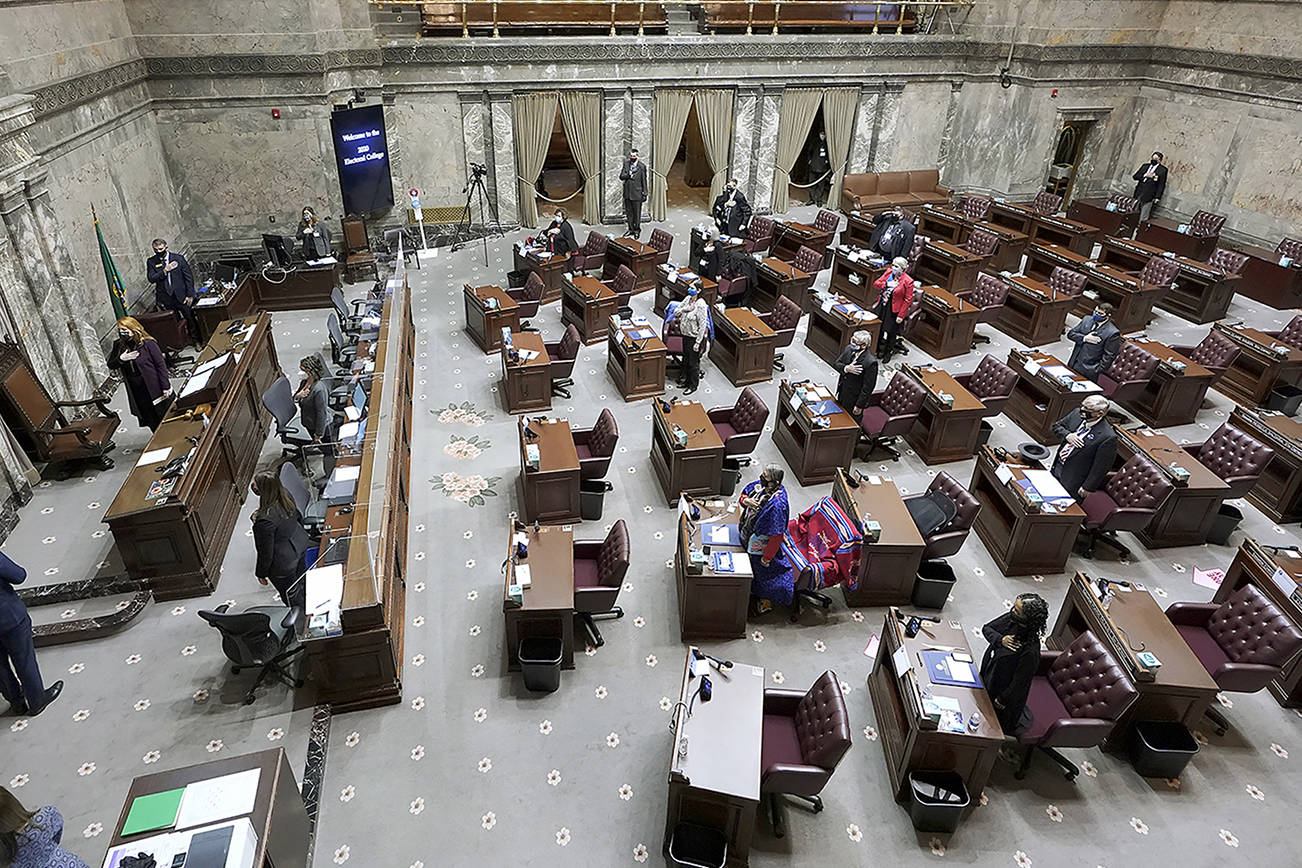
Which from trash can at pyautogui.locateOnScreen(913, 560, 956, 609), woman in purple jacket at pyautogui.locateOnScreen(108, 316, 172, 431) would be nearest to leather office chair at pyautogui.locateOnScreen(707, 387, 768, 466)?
trash can at pyautogui.locateOnScreen(913, 560, 956, 609)

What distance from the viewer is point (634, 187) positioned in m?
16.3

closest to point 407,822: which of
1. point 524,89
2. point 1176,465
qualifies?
point 1176,465

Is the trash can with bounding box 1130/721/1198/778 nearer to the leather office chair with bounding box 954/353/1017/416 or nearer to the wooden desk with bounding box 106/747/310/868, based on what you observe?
the leather office chair with bounding box 954/353/1017/416

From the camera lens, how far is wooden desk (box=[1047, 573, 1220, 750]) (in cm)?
551

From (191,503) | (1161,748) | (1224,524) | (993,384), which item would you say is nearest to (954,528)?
(1161,748)

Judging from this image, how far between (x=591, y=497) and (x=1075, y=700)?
190 inches

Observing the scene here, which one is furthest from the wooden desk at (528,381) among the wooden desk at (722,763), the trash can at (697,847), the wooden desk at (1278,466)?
the wooden desk at (1278,466)

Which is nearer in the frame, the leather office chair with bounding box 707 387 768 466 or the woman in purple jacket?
the leather office chair with bounding box 707 387 768 466

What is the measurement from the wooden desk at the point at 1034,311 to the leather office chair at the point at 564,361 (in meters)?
7.11

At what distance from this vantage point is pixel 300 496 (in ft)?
24.2

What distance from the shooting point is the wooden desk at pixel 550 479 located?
792 centimetres

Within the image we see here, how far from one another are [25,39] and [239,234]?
5.30 meters

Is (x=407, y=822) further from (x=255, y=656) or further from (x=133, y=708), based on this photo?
(x=133, y=708)

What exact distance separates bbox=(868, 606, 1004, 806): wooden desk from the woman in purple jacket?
880cm
